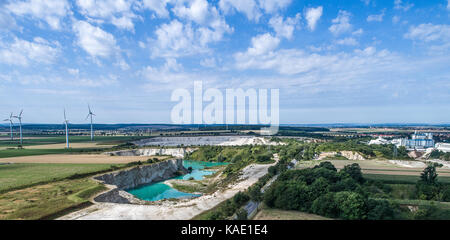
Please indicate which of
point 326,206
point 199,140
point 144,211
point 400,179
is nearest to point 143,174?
point 144,211

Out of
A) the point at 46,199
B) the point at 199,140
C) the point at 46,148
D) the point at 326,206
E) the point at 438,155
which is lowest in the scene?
the point at 199,140

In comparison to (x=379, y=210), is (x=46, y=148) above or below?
below

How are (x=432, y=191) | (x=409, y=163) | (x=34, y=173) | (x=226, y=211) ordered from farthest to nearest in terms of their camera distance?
(x=409, y=163)
(x=34, y=173)
(x=432, y=191)
(x=226, y=211)

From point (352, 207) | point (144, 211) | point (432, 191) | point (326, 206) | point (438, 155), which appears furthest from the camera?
point (438, 155)

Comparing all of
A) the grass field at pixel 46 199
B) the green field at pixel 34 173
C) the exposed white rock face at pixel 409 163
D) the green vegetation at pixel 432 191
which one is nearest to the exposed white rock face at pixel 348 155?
the exposed white rock face at pixel 409 163

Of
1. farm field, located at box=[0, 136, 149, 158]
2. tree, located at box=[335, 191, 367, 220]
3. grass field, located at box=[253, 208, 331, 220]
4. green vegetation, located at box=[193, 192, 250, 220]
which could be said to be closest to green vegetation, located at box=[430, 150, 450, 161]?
tree, located at box=[335, 191, 367, 220]

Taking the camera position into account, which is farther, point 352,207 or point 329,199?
point 329,199

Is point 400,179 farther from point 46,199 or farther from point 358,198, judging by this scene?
point 46,199
